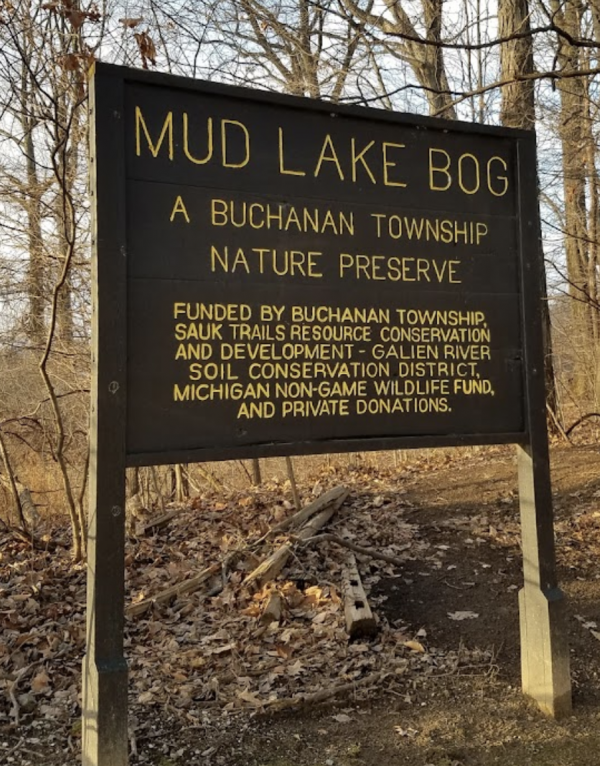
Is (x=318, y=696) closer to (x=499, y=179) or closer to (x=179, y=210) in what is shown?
(x=179, y=210)

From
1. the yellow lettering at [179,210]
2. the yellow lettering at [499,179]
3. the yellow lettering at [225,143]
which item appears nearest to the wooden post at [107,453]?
the yellow lettering at [179,210]

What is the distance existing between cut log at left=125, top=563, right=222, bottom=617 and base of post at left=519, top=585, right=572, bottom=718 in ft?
8.97

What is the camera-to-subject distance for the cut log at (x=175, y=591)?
5.19 m

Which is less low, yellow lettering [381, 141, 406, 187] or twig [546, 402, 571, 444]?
Answer: yellow lettering [381, 141, 406, 187]

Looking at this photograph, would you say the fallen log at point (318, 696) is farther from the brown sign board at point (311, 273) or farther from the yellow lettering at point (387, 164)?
the yellow lettering at point (387, 164)

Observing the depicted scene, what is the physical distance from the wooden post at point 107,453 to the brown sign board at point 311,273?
36 millimetres

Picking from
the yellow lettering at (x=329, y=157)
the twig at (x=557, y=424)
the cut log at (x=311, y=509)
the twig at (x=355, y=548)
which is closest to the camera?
the yellow lettering at (x=329, y=157)

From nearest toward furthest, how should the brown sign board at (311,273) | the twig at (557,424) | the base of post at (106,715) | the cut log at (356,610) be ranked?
the base of post at (106,715)
the brown sign board at (311,273)
the cut log at (356,610)
the twig at (557,424)

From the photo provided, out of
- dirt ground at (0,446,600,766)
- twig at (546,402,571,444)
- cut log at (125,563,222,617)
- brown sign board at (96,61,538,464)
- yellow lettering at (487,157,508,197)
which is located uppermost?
yellow lettering at (487,157,508,197)

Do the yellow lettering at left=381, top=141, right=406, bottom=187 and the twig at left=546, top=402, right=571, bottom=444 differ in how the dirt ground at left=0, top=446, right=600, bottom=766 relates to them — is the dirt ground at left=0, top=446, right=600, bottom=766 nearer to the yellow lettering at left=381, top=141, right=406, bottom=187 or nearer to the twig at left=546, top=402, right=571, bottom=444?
the yellow lettering at left=381, top=141, right=406, bottom=187

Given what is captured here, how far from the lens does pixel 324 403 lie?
135 inches

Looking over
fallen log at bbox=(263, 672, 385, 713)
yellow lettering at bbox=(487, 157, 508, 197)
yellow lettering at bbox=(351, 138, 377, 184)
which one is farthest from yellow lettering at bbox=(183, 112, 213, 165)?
fallen log at bbox=(263, 672, 385, 713)

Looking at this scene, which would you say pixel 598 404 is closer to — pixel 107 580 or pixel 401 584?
pixel 401 584

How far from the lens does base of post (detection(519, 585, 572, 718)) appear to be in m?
3.66
